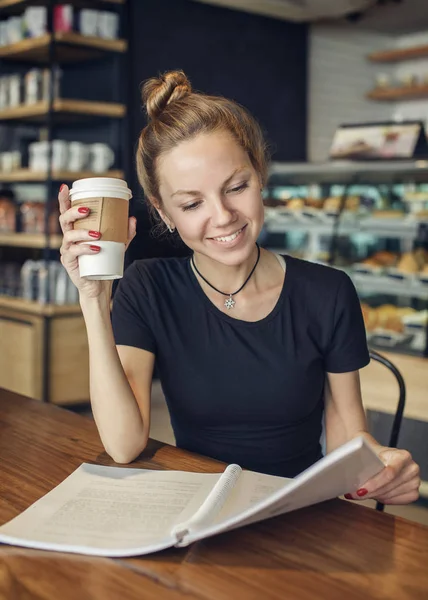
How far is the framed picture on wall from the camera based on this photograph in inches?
157

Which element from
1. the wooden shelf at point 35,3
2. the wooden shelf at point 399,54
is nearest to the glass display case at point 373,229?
the wooden shelf at point 35,3

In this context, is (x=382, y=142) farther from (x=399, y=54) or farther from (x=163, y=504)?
(x=163, y=504)

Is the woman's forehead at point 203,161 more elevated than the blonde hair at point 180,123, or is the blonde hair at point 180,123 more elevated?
the blonde hair at point 180,123

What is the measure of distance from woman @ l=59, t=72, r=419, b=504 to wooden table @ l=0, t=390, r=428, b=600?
425 mm

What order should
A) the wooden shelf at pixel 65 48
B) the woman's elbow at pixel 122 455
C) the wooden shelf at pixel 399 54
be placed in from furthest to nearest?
the wooden shelf at pixel 399 54 < the wooden shelf at pixel 65 48 < the woman's elbow at pixel 122 455

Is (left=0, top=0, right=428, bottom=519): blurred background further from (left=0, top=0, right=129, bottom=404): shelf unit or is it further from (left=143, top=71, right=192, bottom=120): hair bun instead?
(left=143, top=71, right=192, bottom=120): hair bun

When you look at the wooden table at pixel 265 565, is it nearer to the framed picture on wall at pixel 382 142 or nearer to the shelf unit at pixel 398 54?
the framed picture on wall at pixel 382 142

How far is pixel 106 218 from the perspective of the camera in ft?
4.01

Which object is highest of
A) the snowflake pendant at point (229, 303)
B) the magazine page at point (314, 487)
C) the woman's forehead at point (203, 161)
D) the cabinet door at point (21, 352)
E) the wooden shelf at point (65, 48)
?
the wooden shelf at point (65, 48)

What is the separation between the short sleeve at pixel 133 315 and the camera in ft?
5.14

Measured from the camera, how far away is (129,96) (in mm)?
5168

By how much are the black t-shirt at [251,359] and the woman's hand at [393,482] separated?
1.09 feet

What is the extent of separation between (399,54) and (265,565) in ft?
21.2

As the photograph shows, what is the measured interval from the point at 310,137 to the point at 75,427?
5433 mm
